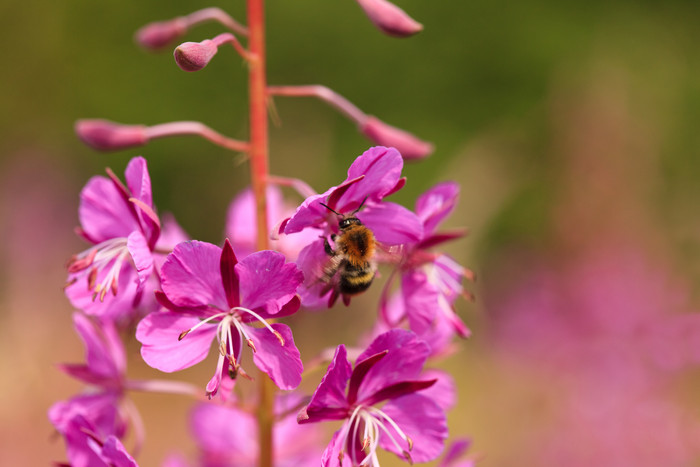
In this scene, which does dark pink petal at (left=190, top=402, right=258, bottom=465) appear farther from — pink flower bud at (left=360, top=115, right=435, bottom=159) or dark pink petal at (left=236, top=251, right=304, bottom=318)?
pink flower bud at (left=360, top=115, right=435, bottom=159)

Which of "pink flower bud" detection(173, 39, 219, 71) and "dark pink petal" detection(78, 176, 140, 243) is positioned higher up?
"pink flower bud" detection(173, 39, 219, 71)

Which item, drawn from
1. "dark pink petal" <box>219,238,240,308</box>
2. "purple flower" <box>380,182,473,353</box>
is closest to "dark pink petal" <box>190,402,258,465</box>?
"purple flower" <box>380,182,473,353</box>

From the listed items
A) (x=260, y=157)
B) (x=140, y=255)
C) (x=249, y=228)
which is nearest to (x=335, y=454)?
(x=140, y=255)

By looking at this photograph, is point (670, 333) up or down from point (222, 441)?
down

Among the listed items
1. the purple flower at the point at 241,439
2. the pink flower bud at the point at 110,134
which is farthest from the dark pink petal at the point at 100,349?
the pink flower bud at the point at 110,134

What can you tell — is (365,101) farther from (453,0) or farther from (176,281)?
(176,281)

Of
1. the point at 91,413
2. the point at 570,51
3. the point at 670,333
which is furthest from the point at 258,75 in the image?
the point at 570,51

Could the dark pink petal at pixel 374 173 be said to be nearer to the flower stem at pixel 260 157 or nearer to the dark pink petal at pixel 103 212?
the flower stem at pixel 260 157
